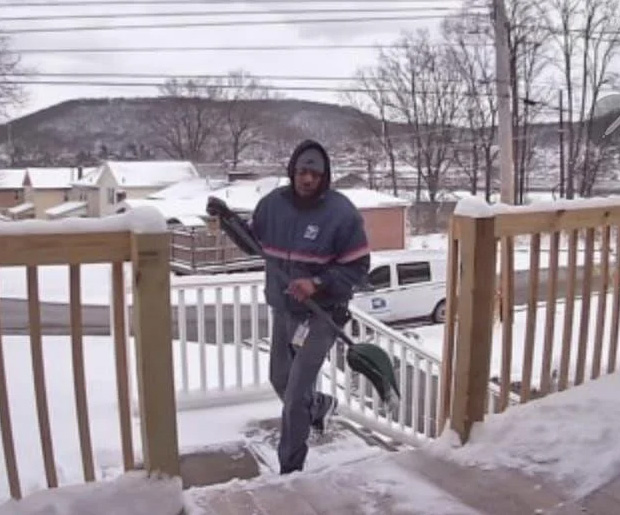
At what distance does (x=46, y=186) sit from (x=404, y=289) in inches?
1227

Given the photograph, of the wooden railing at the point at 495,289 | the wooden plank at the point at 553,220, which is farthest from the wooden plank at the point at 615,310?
the wooden plank at the point at 553,220

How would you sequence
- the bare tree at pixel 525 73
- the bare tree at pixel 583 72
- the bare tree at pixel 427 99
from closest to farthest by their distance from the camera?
the bare tree at pixel 525 73, the bare tree at pixel 583 72, the bare tree at pixel 427 99

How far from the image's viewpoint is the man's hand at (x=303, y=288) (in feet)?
8.02

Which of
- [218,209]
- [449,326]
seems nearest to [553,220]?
[449,326]

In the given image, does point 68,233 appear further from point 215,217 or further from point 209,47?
point 209,47

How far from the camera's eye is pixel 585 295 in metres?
2.83

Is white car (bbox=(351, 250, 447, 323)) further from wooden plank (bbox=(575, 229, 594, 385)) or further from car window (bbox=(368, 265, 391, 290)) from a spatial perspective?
wooden plank (bbox=(575, 229, 594, 385))

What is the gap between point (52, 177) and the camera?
132 feet

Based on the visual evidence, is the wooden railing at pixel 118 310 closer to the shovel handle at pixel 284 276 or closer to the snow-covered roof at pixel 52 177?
the shovel handle at pixel 284 276

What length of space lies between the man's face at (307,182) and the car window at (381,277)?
10.3 meters

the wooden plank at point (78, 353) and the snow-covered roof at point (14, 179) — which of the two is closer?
the wooden plank at point (78, 353)

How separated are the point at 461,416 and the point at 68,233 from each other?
1.47 meters

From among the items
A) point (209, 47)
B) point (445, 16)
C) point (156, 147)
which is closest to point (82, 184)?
point (156, 147)

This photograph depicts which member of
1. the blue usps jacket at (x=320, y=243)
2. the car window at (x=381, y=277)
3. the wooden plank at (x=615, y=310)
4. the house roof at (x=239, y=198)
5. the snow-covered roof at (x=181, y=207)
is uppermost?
the blue usps jacket at (x=320, y=243)
